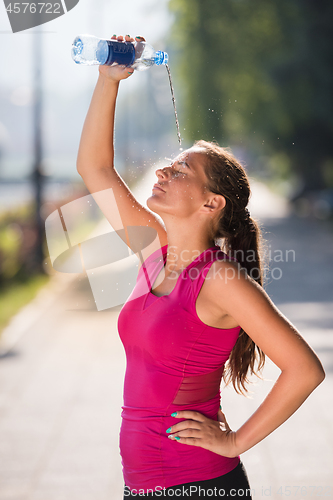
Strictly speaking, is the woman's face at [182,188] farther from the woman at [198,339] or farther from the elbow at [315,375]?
the elbow at [315,375]

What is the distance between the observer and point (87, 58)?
2324 mm

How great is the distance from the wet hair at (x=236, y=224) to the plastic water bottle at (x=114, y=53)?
16.4 inches

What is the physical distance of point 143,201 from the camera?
280 centimetres

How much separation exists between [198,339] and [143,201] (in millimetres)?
1075

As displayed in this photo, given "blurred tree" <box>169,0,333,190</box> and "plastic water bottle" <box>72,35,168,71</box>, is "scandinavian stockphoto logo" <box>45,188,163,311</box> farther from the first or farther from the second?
"blurred tree" <box>169,0,333,190</box>

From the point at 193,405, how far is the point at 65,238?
100 cm

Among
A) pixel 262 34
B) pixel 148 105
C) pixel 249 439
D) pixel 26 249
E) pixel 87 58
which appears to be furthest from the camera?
pixel 148 105

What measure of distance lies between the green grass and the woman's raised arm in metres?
5.62

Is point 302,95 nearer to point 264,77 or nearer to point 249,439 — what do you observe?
point 264,77

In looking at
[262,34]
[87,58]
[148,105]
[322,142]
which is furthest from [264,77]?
[148,105]

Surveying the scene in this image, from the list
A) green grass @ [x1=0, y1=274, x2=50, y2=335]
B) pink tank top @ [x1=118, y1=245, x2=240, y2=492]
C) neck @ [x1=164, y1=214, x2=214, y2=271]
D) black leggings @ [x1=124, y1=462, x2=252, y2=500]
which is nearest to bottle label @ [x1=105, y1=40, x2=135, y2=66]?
neck @ [x1=164, y1=214, x2=214, y2=271]

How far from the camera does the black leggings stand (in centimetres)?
188

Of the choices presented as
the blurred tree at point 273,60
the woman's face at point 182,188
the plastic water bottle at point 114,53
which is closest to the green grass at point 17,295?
the plastic water bottle at point 114,53

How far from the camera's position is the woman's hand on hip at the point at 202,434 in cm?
188
